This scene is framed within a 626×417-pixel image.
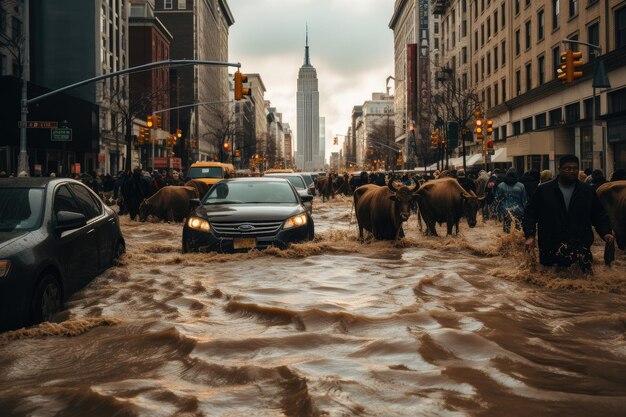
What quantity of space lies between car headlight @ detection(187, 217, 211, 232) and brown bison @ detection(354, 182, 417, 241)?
423 cm

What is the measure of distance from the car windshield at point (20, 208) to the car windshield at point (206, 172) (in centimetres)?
2793

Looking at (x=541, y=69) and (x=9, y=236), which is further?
(x=541, y=69)

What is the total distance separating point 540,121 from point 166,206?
99.4ft

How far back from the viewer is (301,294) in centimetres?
855

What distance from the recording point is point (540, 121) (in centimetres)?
4628

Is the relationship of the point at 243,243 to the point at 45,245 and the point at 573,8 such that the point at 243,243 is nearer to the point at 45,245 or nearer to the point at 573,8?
the point at 45,245

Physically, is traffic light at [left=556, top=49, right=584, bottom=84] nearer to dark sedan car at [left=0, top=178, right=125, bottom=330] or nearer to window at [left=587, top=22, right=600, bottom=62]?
window at [left=587, top=22, right=600, bottom=62]

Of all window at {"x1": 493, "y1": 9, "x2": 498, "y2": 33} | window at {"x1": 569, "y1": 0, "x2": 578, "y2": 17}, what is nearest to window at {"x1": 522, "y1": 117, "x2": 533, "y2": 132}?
window at {"x1": 493, "y1": 9, "x2": 498, "y2": 33}

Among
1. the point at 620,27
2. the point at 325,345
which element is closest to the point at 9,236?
the point at 325,345

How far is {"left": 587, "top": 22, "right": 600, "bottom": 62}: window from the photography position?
35.4 metres

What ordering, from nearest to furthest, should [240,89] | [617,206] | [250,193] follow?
[617,206] < [250,193] < [240,89]

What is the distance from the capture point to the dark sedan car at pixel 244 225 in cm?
1155

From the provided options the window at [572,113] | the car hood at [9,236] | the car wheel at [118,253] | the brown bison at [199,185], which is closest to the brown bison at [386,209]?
the car wheel at [118,253]

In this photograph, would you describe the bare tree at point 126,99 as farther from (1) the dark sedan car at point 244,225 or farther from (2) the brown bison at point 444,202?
(1) the dark sedan car at point 244,225
